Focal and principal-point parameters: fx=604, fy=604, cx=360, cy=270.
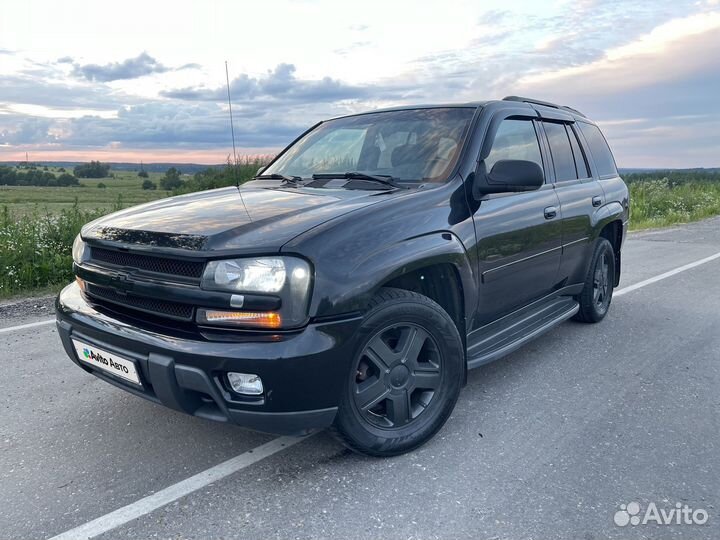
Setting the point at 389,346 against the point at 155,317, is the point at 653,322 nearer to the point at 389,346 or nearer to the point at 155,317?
the point at 389,346

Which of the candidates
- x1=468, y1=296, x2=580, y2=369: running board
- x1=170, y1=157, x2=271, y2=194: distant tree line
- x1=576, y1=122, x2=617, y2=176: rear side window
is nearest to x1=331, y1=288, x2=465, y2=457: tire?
x1=468, y1=296, x2=580, y2=369: running board

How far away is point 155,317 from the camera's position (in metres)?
2.83

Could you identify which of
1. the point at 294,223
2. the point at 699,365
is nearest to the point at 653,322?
the point at 699,365

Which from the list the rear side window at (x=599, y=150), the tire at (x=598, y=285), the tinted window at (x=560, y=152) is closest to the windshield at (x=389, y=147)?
the tinted window at (x=560, y=152)

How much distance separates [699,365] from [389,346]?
2769 millimetres

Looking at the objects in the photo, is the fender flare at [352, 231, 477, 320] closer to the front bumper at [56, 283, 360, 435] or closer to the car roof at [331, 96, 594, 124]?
the front bumper at [56, 283, 360, 435]

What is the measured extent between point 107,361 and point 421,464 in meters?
1.60

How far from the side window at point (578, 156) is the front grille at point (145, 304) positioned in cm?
359

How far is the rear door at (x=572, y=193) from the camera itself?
4566 mm

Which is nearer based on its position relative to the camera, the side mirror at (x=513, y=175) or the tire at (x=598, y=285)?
the side mirror at (x=513, y=175)

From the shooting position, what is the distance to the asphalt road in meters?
2.50

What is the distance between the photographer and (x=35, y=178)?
2009 cm

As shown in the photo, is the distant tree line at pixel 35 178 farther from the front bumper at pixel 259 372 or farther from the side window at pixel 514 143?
Answer: the front bumper at pixel 259 372

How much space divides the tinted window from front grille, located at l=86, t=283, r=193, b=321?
3.08m
